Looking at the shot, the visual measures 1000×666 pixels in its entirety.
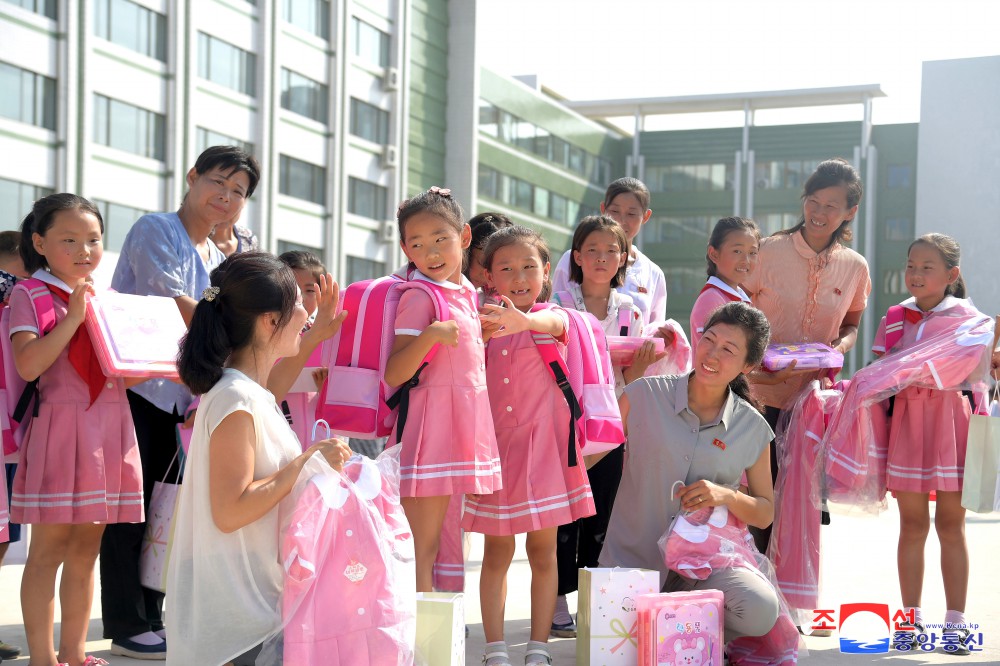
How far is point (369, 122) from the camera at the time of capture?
110 ft

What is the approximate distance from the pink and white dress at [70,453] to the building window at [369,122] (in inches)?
1172

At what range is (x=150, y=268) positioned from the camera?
4.08 m

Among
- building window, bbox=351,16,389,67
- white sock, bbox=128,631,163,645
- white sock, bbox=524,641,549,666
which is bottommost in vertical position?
white sock, bbox=128,631,163,645

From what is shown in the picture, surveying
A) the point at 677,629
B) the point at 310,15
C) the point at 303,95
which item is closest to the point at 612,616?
the point at 677,629

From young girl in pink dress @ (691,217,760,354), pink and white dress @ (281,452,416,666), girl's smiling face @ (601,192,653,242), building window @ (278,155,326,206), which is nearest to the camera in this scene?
pink and white dress @ (281,452,416,666)

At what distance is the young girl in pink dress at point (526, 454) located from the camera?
3838mm

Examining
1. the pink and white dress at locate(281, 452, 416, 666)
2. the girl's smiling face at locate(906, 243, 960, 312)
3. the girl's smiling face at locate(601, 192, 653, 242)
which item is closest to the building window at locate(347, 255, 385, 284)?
the girl's smiling face at locate(601, 192, 653, 242)

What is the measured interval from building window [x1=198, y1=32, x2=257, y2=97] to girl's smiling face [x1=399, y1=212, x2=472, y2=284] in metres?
24.1

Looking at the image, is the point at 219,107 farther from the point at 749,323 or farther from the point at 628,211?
the point at 749,323

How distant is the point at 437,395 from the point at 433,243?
49 centimetres

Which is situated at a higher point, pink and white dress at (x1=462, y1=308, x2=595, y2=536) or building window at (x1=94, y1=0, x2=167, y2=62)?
building window at (x1=94, y1=0, x2=167, y2=62)

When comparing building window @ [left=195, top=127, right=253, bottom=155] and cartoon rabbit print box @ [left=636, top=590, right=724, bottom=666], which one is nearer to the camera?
cartoon rabbit print box @ [left=636, top=590, right=724, bottom=666]

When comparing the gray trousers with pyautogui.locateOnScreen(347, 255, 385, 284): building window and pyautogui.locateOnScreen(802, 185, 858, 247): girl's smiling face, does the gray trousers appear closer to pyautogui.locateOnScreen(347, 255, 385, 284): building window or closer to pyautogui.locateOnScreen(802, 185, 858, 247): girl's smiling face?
pyautogui.locateOnScreen(802, 185, 858, 247): girl's smiling face

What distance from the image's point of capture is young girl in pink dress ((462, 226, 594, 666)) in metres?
3.84
